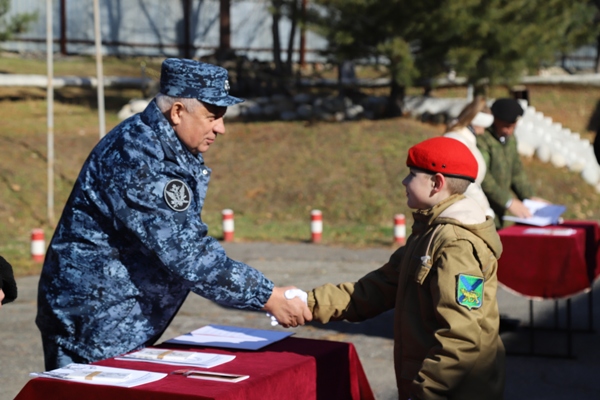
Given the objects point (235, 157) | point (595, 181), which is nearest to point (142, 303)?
point (235, 157)

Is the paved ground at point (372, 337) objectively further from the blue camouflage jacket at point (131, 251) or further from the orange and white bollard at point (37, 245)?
the blue camouflage jacket at point (131, 251)

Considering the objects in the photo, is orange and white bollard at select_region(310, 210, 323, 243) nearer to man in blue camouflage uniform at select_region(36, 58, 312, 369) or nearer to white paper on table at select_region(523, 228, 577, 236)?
white paper on table at select_region(523, 228, 577, 236)

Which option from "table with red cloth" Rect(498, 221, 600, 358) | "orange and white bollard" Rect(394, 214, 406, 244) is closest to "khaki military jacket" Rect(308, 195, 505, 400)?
"table with red cloth" Rect(498, 221, 600, 358)

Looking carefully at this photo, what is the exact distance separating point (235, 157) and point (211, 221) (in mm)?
3956

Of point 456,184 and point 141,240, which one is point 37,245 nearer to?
point 141,240

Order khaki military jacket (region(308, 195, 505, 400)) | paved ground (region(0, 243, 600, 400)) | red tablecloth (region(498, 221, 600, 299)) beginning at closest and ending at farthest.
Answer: khaki military jacket (region(308, 195, 505, 400)) → paved ground (region(0, 243, 600, 400)) → red tablecloth (region(498, 221, 600, 299))

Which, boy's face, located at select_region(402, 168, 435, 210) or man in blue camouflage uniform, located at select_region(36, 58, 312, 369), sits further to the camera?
boy's face, located at select_region(402, 168, 435, 210)

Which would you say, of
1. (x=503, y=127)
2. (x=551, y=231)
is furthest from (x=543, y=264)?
(x=503, y=127)

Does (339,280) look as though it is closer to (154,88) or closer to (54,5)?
(154,88)

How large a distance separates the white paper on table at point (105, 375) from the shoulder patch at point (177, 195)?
2.18 feet

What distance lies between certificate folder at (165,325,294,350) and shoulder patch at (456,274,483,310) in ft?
3.12

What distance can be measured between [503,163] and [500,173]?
0.10 metres

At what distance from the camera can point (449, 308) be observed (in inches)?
133

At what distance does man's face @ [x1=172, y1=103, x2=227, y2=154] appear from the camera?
3.73 metres
